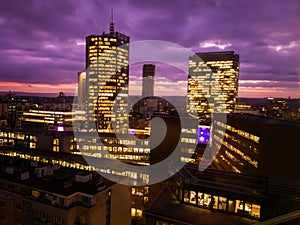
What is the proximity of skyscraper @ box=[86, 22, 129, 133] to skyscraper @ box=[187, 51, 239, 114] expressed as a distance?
17201mm

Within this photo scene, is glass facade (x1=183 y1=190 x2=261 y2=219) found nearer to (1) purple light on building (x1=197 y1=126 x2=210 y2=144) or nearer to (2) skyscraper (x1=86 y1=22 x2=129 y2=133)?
(1) purple light on building (x1=197 y1=126 x2=210 y2=144)

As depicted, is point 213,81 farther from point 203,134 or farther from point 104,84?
point 203,134

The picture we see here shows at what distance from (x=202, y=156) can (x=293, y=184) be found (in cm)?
1381

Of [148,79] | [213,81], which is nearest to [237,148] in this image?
[213,81]

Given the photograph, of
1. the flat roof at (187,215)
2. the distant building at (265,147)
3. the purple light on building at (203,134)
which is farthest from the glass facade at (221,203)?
the purple light on building at (203,134)

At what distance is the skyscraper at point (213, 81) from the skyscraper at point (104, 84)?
17201 mm

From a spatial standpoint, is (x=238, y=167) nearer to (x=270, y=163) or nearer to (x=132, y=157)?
(x=270, y=163)

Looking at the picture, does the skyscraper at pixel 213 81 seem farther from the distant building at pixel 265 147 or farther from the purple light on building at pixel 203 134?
the distant building at pixel 265 147

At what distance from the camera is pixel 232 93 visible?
53688 millimetres

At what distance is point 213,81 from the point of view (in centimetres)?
5431

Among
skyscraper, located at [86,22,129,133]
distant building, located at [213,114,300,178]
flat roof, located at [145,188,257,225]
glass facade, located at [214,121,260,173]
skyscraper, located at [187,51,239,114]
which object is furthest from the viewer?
skyscraper, located at [187,51,239,114]

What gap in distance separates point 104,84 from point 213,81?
24435 mm

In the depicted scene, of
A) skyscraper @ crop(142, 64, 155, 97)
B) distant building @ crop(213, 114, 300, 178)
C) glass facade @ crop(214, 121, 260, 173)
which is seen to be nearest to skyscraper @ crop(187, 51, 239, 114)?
skyscraper @ crop(142, 64, 155, 97)

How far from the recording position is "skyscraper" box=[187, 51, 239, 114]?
174ft
